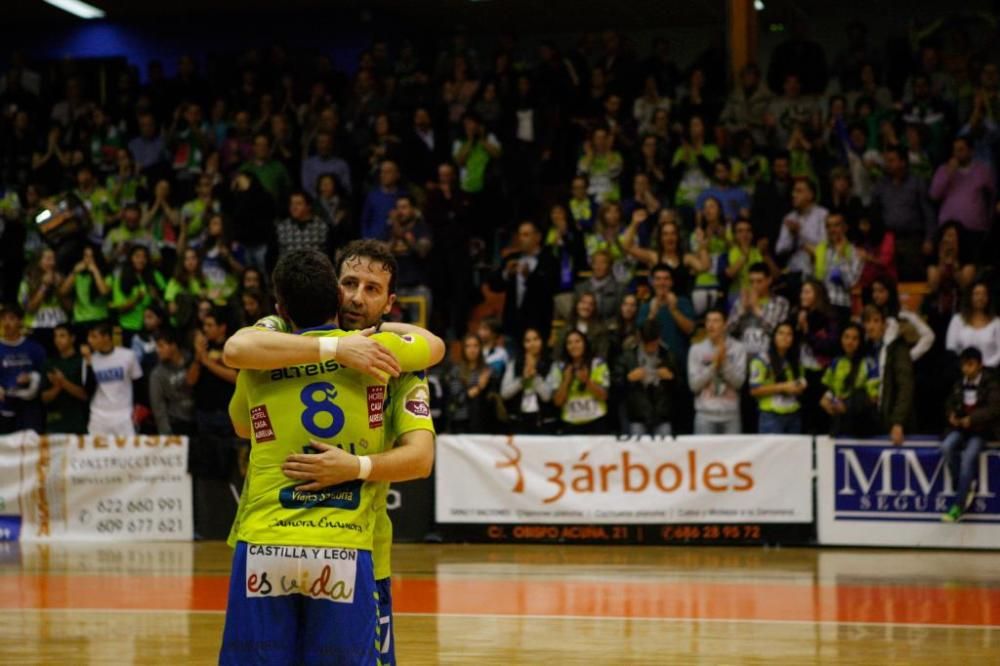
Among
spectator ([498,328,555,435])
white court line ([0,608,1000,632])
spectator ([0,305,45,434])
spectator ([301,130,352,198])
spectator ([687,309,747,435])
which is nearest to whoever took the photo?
white court line ([0,608,1000,632])

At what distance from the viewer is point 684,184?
17.0 metres

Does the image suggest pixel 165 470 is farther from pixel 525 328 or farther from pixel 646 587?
pixel 646 587

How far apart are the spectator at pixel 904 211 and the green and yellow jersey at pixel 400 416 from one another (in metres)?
12.4

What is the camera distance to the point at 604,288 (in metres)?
15.5

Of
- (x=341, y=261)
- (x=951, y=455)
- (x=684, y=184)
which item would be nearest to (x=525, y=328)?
(x=684, y=184)

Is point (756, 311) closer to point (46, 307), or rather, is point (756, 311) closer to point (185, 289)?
point (185, 289)

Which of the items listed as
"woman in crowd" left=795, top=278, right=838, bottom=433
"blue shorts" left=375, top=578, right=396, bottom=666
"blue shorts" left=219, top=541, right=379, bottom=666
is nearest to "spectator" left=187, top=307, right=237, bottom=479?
"woman in crowd" left=795, top=278, right=838, bottom=433

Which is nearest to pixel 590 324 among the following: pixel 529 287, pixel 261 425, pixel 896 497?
pixel 529 287

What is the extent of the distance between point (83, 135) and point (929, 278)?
12.6m

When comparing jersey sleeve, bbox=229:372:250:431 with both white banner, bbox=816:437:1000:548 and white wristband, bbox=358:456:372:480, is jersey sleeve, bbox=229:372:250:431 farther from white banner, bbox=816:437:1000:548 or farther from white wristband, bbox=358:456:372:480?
white banner, bbox=816:437:1000:548

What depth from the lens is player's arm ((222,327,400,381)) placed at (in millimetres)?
4312

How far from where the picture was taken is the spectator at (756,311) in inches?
570

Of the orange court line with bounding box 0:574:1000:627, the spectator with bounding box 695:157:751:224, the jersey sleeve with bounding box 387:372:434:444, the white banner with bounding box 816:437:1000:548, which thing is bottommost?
the orange court line with bounding box 0:574:1000:627

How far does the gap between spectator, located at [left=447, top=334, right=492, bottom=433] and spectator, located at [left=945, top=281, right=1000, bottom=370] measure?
494 cm
